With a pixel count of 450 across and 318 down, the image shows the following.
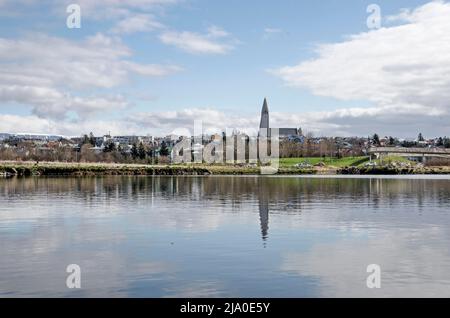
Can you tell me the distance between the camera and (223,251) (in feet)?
96.3

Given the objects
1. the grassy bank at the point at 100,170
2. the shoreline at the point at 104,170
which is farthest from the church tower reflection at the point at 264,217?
the grassy bank at the point at 100,170

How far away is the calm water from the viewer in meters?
21.8

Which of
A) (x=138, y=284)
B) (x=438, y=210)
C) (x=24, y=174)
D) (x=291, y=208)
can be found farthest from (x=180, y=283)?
(x=24, y=174)

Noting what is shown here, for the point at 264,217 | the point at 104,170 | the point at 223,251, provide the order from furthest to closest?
the point at 104,170
the point at 264,217
the point at 223,251

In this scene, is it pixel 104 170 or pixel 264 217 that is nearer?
pixel 264 217

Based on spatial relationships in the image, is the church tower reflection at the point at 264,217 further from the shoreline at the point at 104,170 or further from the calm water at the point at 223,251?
the shoreline at the point at 104,170

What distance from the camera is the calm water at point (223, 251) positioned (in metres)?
21.8

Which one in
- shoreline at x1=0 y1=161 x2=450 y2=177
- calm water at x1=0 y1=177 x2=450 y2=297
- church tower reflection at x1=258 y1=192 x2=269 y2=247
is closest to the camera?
calm water at x1=0 y1=177 x2=450 y2=297

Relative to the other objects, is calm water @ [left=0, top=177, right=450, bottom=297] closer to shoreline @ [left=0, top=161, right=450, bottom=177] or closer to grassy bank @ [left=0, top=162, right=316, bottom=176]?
shoreline @ [left=0, top=161, right=450, bottom=177]

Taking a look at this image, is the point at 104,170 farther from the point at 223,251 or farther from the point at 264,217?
the point at 223,251

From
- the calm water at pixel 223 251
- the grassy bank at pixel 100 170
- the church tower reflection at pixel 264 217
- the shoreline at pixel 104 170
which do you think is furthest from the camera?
the grassy bank at pixel 100 170

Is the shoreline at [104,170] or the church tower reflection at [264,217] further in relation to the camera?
the shoreline at [104,170]

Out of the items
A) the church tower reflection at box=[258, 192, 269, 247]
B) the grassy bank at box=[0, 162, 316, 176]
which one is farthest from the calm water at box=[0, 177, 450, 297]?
the grassy bank at box=[0, 162, 316, 176]

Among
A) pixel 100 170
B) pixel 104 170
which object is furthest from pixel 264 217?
pixel 100 170
